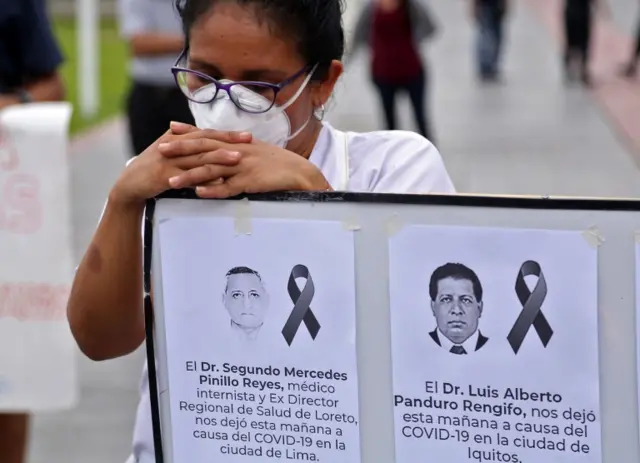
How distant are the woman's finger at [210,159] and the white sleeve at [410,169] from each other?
329 millimetres

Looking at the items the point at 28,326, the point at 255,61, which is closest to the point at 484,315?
the point at 255,61

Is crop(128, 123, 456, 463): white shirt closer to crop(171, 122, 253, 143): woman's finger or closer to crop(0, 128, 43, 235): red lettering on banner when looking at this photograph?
crop(171, 122, 253, 143): woman's finger

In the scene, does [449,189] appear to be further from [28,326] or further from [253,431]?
[28,326]

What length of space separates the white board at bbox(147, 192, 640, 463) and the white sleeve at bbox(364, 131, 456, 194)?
30cm

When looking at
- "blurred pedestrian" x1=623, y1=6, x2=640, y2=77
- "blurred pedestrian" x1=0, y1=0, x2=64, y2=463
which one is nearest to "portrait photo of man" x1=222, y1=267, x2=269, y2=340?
"blurred pedestrian" x1=0, y1=0, x2=64, y2=463

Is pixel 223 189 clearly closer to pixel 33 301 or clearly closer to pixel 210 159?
pixel 210 159

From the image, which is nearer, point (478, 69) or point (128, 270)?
point (128, 270)

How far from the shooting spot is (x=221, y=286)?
1.90 m

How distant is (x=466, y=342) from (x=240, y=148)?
0.45m

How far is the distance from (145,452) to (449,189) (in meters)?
0.69

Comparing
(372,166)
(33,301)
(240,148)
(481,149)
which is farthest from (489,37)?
(240,148)

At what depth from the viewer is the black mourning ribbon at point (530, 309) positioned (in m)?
1.74

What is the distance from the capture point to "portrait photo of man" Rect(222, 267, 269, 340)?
1.87 metres

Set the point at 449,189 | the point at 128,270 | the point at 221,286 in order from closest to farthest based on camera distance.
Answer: the point at 221,286, the point at 128,270, the point at 449,189
